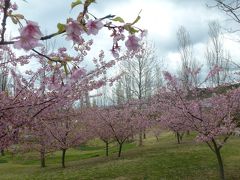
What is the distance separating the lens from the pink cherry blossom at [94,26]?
59.2 inches

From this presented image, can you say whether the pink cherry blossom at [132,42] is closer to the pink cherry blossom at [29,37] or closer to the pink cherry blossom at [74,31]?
the pink cherry blossom at [74,31]

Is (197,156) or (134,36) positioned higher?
(134,36)

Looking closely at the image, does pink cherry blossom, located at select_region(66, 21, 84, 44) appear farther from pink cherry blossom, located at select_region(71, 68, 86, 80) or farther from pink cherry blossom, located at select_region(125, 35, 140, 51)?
pink cherry blossom, located at select_region(71, 68, 86, 80)

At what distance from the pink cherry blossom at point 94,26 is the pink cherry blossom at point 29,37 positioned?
264 millimetres

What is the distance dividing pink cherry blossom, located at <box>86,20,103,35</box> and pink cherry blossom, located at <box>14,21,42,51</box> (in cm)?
26

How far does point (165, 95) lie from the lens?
13.0 metres

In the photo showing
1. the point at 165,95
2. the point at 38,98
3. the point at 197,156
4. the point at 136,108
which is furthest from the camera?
the point at 136,108

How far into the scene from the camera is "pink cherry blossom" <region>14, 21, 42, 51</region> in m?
1.30

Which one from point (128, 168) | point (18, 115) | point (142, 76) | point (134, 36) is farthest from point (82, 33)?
point (142, 76)

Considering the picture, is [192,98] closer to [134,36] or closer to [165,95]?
[165,95]

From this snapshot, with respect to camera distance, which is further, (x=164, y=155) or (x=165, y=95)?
(x=164, y=155)

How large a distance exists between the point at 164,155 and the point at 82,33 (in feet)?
62.8

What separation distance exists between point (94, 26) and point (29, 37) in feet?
1.05

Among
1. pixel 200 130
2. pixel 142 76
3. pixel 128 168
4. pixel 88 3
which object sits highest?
pixel 142 76
